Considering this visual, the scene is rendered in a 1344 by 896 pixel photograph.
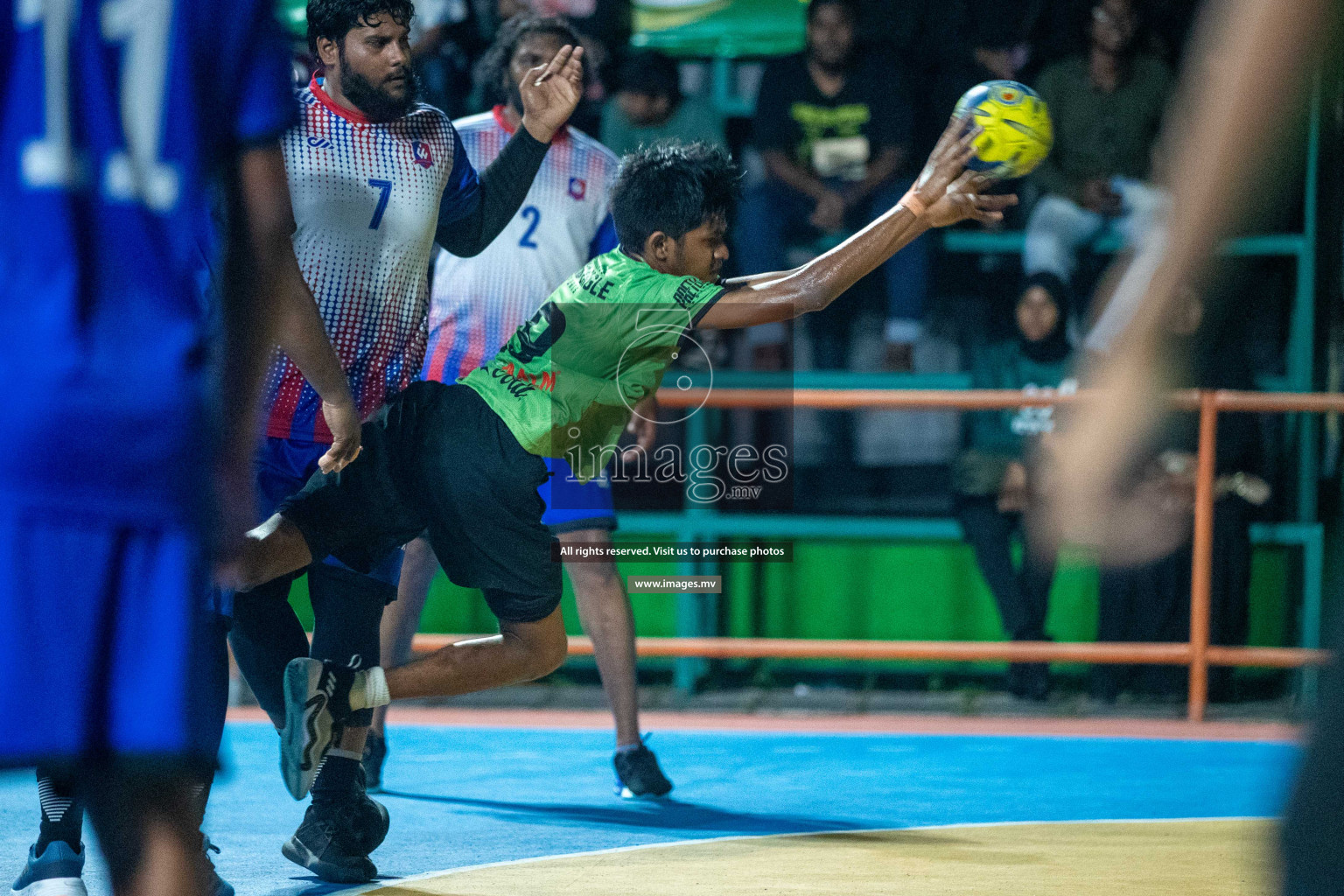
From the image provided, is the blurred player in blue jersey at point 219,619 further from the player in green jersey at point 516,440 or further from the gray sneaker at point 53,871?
the player in green jersey at point 516,440

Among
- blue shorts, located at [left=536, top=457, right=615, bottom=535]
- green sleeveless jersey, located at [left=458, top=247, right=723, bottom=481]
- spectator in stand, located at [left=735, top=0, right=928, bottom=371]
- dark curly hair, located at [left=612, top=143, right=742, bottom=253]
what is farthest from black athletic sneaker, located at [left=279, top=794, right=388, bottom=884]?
spectator in stand, located at [left=735, top=0, right=928, bottom=371]

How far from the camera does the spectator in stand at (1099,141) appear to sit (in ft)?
24.3

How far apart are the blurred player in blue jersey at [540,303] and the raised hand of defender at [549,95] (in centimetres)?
81

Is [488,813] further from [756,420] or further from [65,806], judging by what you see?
[756,420]

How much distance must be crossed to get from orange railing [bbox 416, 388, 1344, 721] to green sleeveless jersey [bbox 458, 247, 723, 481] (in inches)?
93.7

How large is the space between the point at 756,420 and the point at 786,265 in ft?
2.82

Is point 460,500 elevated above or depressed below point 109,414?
below

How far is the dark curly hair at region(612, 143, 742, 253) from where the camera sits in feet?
13.0

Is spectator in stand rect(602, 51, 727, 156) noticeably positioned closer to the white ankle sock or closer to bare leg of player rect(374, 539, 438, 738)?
bare leg of player rect(374, 539, 438, 738)

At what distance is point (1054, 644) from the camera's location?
6340 mm

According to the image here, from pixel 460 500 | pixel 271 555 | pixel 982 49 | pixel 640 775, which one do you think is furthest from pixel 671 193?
pixel 982 49

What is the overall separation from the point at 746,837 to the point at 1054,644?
8.22 feet

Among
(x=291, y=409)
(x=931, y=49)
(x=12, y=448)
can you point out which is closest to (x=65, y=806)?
(x=291, y=409)

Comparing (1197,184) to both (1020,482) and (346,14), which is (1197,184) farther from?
(1020,482)
